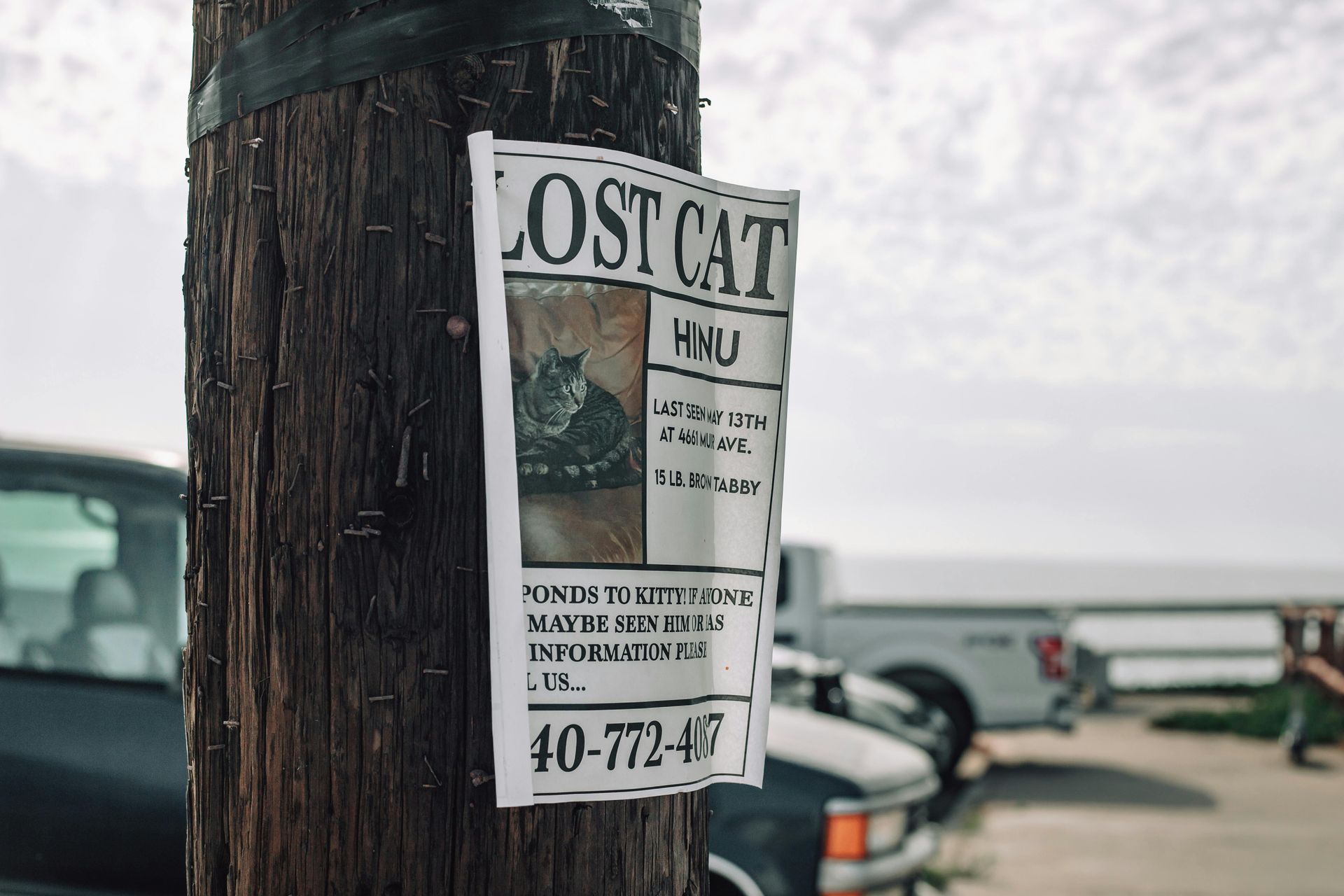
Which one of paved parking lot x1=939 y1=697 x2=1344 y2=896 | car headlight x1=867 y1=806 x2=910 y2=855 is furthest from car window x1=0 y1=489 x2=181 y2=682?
paved parking lot x1=939 y1=697 x2=1344 y2=896

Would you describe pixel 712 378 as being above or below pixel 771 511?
above

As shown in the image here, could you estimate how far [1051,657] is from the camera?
36.9ft

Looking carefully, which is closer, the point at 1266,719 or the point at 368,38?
the point at 368,38

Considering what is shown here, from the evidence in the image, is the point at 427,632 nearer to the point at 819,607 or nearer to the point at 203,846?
the point at 203,846

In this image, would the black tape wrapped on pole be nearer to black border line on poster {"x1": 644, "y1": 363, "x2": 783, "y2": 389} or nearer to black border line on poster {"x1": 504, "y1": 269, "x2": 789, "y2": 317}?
black border line on poster {"x1": 504, "y1": 269, "x2": 789, "y2": 317}

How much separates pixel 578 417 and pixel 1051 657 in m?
10.5

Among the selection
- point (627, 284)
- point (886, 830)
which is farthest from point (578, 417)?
point (886, 830)

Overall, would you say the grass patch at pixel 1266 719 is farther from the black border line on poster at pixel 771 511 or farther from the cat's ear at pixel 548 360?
the cat's ear at pixel 548 360

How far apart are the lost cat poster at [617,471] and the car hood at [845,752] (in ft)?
8.50

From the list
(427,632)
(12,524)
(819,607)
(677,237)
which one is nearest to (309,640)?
(427,632)

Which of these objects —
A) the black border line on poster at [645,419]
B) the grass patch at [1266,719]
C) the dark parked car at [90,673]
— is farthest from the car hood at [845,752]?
the grass patch at [1266,719]

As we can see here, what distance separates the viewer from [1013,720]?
11.2m

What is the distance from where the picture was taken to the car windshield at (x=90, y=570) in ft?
12.1

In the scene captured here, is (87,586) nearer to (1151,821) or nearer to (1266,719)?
(1151,821)
